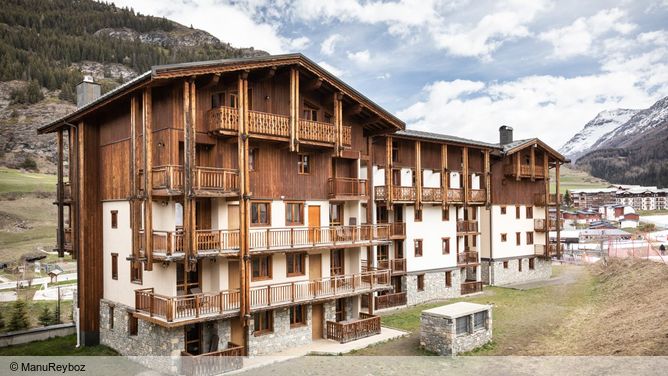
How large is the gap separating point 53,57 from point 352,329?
531ft

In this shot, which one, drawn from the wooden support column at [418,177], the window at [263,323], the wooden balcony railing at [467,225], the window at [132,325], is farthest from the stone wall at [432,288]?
the window at [132,325]

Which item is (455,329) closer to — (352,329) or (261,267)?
(352,329)

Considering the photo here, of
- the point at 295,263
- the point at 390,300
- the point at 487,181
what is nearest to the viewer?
the point at 295,263

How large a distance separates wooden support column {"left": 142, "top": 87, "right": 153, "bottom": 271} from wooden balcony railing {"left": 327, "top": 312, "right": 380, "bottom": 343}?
34.1 feet

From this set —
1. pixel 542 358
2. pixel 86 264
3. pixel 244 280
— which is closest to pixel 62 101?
pixel 86 264

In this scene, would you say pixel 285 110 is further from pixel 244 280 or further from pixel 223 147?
pixel 244 280

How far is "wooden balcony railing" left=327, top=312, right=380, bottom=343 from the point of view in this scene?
2553 centimetres

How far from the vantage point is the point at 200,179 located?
20.8 m

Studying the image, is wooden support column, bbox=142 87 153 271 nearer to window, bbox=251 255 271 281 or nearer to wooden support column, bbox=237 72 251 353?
wooden support column, bbox=237 72 251 353

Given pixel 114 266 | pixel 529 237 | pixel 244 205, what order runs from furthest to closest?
1. pixel 529 237
2. pixel 114 266
3. pixel 244 205

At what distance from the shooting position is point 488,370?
68.7 feet

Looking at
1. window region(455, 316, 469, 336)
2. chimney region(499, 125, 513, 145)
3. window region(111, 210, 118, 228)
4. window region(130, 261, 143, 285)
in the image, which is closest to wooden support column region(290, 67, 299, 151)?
window region(130, 261, 143, 285)

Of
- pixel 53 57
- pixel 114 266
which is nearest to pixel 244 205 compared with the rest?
pixel 114 266

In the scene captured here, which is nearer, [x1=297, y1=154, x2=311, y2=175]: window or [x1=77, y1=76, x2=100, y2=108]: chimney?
[x1=297, y1=154, x2=311, y2=175]: window
